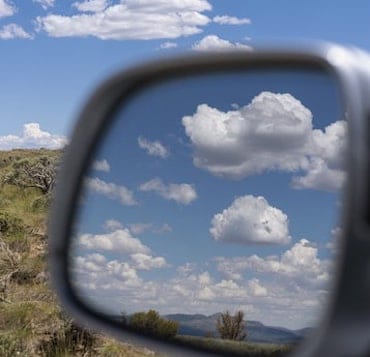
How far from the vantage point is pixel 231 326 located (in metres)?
1.94

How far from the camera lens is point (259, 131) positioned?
1.99 m

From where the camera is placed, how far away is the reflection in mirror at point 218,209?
1.78 m

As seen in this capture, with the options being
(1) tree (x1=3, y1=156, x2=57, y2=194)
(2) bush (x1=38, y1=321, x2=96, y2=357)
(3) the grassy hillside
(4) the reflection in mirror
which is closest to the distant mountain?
(4) the reflection in mirror

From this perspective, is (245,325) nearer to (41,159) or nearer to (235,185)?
(235,185)

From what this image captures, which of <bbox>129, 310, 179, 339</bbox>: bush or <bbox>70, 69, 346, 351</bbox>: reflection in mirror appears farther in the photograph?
<bbox>129, 310, 179, 339</bbox>: bush

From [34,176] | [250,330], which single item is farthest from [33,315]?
[34,176]

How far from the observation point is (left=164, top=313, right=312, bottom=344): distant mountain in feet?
5.67

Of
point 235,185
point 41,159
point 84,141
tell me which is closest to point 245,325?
point 235,185

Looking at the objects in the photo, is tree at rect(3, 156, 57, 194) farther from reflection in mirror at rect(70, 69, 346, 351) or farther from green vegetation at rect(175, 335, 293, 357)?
green vegetation at rect(175, 335, 293, 357)

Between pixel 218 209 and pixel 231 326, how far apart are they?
245 millimetres

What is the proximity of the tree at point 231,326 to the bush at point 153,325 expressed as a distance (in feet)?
0.41

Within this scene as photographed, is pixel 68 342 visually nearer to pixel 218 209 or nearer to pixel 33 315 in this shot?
pixel 33 315

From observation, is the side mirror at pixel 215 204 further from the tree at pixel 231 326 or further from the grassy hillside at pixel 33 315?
the grassy hillside at pixel 33 315

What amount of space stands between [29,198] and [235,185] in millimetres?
20202
